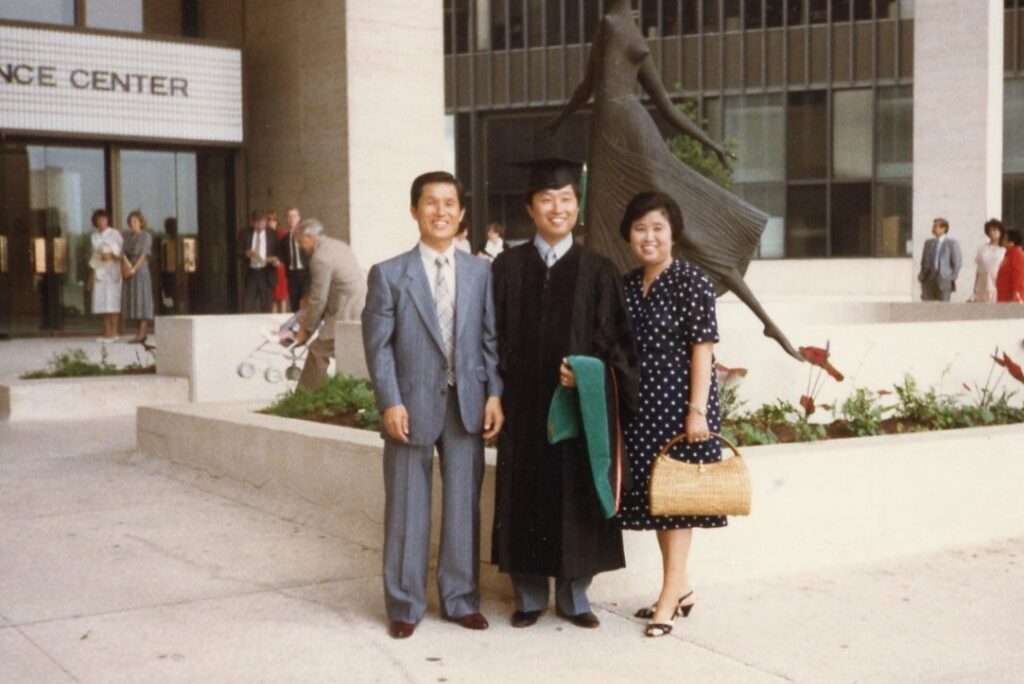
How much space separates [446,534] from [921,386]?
18.7ft

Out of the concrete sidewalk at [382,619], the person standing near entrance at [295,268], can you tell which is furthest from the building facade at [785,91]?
the concrete sidewalk at [382,619]

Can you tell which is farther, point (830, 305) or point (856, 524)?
point (830, 305)

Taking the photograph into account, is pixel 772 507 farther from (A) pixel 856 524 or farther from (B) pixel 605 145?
(B) pixel 605 145

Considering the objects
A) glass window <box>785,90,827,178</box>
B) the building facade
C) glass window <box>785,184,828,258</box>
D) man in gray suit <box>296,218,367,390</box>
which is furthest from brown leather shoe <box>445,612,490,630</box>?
glass window <box>785,90,827,178</box>

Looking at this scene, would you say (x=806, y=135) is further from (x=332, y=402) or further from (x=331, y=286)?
(x=332, y=402)

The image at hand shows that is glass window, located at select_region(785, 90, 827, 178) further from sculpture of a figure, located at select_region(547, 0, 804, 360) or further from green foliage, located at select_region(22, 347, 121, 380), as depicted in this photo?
sculpture of a figure, located at select_region(547, 0, 804, 360)

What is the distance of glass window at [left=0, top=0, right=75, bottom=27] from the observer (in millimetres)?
19375

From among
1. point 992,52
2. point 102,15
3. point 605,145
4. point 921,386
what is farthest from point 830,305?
point 992,52

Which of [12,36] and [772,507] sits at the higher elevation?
[12,36]

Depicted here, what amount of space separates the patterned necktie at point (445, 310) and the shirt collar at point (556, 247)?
0.36 metres

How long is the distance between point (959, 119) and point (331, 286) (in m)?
19.2

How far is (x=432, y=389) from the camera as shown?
5273 mm

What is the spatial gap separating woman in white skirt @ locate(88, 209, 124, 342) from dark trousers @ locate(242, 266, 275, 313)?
1714 mm

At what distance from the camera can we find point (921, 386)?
10.1m
